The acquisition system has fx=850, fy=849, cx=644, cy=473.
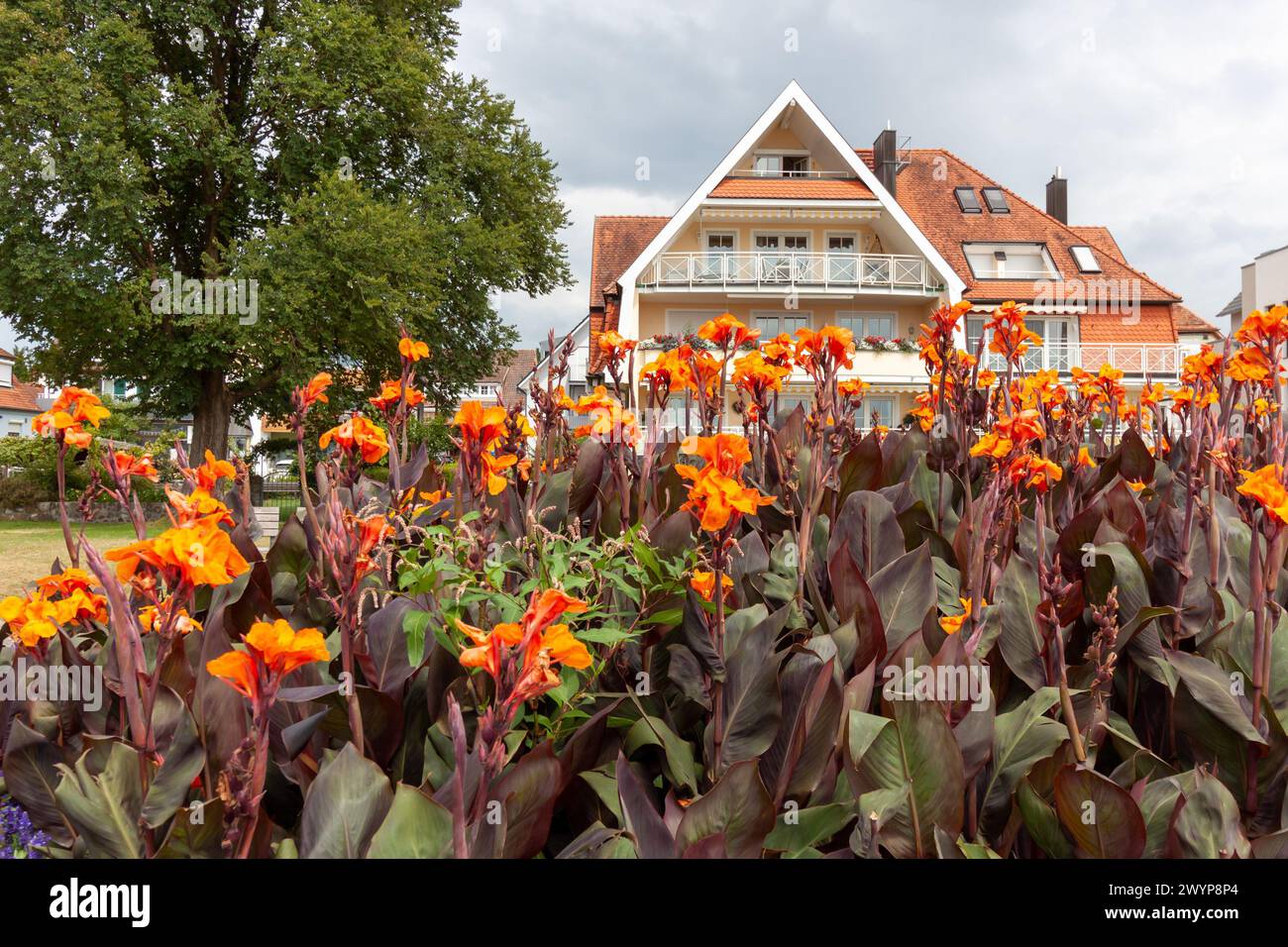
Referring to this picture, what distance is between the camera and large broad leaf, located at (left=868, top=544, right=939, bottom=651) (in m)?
1.47

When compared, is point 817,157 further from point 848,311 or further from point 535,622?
point 535,622

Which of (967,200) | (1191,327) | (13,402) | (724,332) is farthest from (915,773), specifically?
(13,402)

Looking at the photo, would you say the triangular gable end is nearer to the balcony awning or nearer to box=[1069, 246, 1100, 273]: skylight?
the balcony awning

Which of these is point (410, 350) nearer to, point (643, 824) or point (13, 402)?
point (643, 824)

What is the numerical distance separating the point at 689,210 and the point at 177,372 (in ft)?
43.8

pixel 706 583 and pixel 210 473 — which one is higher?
pixel 210 473

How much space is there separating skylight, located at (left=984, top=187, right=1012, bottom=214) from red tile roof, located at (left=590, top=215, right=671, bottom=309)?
10.6m

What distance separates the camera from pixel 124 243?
17250mm

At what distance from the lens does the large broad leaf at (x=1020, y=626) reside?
142cm

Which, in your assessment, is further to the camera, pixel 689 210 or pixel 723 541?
pixel 689 210

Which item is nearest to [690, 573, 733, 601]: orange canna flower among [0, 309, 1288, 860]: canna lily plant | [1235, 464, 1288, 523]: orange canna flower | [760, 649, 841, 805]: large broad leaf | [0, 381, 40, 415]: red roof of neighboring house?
[0, 309, 1288, 860]: canna lily plant

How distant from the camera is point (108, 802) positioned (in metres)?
1.04

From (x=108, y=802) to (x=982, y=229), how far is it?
29.3 metres
